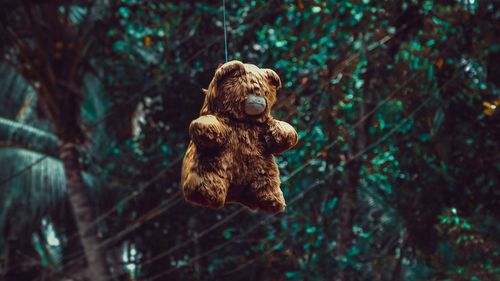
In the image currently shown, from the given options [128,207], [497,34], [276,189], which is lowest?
[276,189]

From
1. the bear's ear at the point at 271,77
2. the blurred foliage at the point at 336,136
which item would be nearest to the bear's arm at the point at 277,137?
the bear's ear at the point at 271,77

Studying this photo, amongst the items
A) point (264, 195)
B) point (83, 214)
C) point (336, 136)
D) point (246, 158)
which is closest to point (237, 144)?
point (246, 158)

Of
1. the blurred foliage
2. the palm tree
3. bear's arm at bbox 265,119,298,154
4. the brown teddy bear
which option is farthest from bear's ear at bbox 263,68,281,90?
the palm tree

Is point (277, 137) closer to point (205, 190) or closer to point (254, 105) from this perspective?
point (254, 105)

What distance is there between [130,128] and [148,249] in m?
1.14

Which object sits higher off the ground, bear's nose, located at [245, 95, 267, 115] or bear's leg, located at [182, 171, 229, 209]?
bear's nose, located at [245, 95, 267, 115]

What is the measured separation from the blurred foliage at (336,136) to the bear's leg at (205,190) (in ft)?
9.01

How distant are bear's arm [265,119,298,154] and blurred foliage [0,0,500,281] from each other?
8.44 feet

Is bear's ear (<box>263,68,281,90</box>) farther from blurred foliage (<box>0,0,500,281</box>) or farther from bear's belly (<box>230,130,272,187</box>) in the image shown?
blurred foliage (<box>0,0,500,281</box>)

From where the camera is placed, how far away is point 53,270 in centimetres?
689

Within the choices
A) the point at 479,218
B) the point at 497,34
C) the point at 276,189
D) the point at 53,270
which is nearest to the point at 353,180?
the point at 479,218

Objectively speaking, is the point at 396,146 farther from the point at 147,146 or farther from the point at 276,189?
the point at 276,189

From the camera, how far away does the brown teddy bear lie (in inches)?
82.7

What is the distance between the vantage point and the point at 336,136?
18.0 feet
